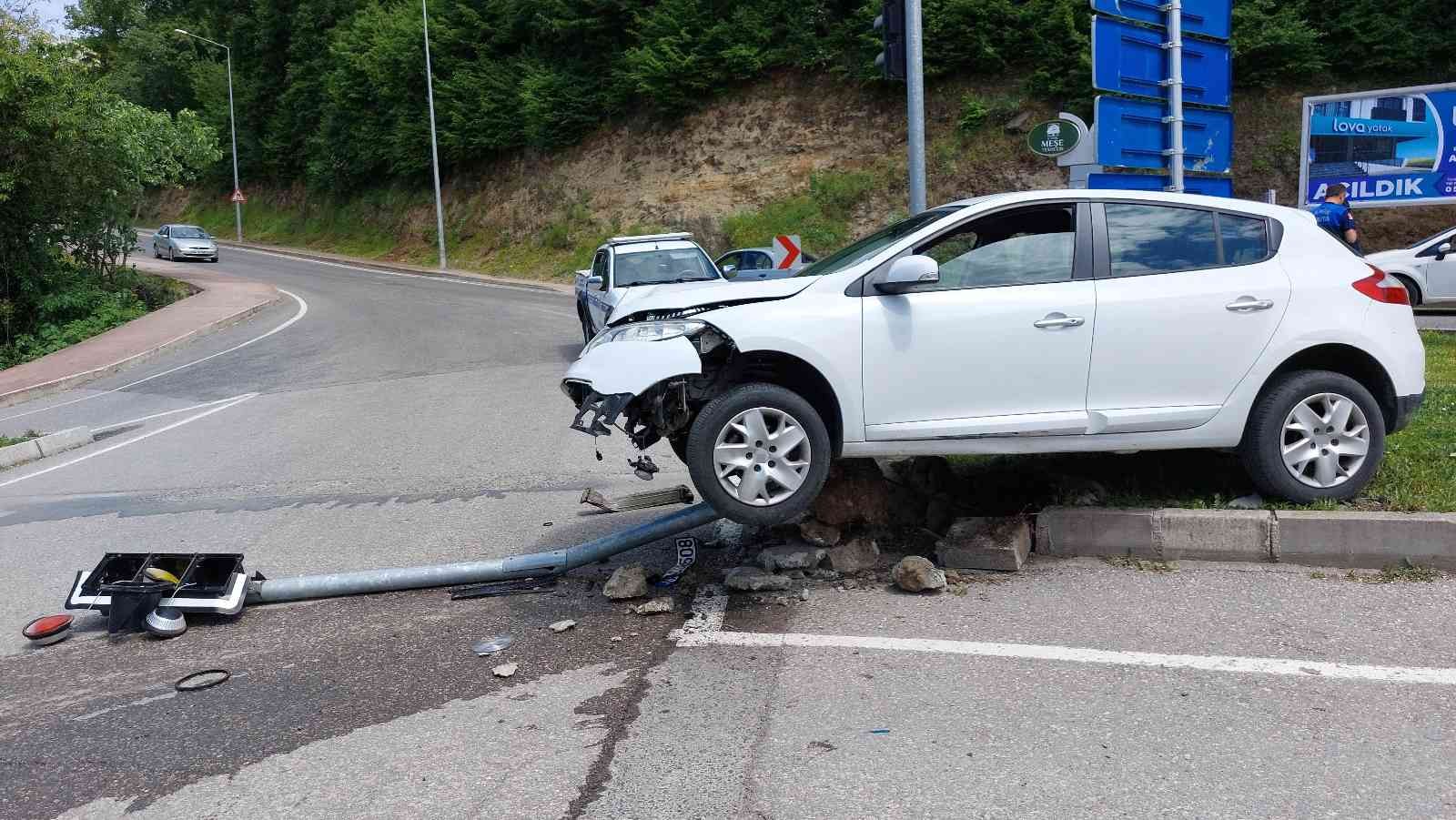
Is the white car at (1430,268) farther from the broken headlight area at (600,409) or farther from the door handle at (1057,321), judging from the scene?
the broken headlight area at (600,409)

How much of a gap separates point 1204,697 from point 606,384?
3007 millimetres

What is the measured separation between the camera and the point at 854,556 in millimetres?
5934

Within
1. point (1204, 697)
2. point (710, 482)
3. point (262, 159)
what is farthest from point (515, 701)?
point (262, 159)

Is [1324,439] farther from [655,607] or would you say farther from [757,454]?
[655,607]

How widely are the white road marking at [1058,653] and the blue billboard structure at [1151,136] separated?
8.86m

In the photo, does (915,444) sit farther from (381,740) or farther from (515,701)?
(381,740)

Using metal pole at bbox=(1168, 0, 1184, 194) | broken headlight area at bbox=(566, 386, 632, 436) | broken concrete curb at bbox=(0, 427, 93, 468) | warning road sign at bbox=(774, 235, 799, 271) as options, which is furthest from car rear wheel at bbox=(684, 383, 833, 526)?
warning road sign at bbox=(774, 235, 799, 271)

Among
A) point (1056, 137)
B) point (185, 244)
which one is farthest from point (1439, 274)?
point (185, 244)

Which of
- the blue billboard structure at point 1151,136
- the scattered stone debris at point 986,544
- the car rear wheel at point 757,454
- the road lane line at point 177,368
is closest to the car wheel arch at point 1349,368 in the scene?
the scattered stone debris at point 986,544

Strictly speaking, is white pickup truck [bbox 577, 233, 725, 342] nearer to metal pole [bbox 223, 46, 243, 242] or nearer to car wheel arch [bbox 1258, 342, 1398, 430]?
car wheel arch [bbox 1258, 342, 1398, 430]

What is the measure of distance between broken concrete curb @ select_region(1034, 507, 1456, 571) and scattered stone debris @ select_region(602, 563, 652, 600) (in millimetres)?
2189

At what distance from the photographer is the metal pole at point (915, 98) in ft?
34.6

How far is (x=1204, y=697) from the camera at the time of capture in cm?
427

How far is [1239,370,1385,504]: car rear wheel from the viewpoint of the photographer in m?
5.91
